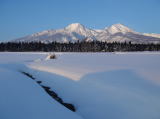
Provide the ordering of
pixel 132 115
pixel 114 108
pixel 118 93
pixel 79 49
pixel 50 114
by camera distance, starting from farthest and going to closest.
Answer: pixel 79 49 < pixel 118 93 < pixel 114 108 < pixel 132 115 < pixel 50 114

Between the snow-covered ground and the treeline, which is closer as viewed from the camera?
the snow-covered ground

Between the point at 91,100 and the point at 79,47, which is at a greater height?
the point at 79,47

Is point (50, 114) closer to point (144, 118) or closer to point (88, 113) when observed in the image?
point (88, 113)

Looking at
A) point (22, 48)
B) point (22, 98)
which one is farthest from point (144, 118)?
point (22, 48)

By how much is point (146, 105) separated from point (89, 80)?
16.3 feet

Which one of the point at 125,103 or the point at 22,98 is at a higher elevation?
the point at 22,98

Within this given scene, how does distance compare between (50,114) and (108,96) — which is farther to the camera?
(108,96)

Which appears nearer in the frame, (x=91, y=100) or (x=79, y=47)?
(x=91, y=100)

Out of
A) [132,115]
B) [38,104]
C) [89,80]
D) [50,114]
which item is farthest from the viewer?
[89,80]

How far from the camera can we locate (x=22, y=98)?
25.1ft

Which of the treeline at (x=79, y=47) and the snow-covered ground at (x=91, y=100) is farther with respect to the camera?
the treeline at (x=79, y=47)

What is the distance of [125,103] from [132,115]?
0.88 meters

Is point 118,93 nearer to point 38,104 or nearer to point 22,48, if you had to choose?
point 38,104

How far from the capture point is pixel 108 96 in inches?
388
